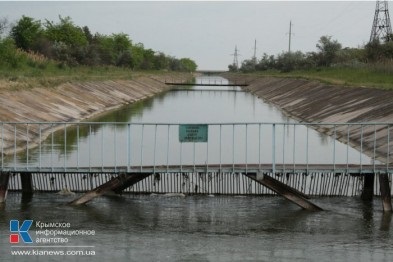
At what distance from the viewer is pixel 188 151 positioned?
2450 centimetres

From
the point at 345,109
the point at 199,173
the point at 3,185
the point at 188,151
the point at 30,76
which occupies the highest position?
the point at 30,76

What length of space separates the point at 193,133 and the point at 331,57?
85479 mm

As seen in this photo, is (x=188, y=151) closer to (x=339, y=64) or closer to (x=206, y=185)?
(x=206, y=185)

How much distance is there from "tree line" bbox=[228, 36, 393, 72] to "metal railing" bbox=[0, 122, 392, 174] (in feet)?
94.9

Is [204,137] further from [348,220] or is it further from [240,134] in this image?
[240,134]

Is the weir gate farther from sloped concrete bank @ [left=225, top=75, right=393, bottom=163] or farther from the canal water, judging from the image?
sloped concrete bank @ [left=225, top=75, right=393, bottom=163]

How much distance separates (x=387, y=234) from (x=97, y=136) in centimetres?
1881

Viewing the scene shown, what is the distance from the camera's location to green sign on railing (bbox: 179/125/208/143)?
15.3m

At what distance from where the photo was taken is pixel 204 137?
50.3 ft

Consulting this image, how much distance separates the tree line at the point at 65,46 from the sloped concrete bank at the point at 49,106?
7.85 metres

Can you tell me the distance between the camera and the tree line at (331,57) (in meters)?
71.9

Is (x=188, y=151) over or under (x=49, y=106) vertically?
under

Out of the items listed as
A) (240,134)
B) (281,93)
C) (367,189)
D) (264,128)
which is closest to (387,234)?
→ (367,189)

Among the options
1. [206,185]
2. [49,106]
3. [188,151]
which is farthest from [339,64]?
[206,185]
